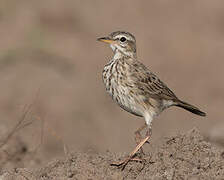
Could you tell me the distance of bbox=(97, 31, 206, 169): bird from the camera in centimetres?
669

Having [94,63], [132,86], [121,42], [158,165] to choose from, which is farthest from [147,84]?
[94,63]

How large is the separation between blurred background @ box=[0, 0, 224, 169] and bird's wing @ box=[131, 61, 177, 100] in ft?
4.68

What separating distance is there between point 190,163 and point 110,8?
426 inches

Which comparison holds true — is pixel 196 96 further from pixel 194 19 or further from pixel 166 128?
pixel 194 19

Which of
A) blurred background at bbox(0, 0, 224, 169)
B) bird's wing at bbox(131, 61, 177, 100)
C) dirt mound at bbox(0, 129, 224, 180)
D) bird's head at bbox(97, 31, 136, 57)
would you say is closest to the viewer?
dirt mound at bbox(0, 129, 224, 180)

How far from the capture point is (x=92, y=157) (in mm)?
5812

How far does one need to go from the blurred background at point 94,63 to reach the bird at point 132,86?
154cm

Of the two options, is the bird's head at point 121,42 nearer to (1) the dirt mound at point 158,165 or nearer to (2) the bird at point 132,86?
(2) the bird at point 132,86

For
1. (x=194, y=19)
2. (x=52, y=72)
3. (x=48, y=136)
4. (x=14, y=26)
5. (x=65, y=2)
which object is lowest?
(x=48, y=136)

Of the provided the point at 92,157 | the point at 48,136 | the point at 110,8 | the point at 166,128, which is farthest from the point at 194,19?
the point at 92,157

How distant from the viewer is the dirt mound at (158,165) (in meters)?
5.37

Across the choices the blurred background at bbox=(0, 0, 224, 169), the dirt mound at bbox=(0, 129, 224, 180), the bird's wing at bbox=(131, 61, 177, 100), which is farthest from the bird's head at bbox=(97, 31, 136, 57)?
the blurred background at bbox=(0, 0, 224, 169)

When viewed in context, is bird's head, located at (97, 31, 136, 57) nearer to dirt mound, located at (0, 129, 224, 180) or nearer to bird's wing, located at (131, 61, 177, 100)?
bird's wing, located at (131, 61, 177, 100)

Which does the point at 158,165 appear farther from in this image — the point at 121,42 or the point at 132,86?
the point at 121,42
